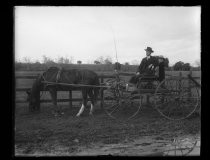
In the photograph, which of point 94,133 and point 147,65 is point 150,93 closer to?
point 147,65

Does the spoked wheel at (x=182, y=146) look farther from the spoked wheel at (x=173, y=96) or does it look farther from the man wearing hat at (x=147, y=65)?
the man wearing hat at (x=147, y=65)

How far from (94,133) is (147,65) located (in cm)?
304

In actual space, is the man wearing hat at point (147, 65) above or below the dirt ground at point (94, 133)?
above

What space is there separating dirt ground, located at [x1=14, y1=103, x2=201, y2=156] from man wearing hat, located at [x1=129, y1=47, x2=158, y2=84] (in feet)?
4.50

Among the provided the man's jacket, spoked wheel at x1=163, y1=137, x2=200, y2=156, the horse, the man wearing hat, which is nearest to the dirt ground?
spoked wheel at x1=163, y1=137, x2=200, y2=156

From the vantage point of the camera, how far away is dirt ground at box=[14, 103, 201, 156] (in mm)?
5805

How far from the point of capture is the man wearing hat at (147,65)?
8781 millimetres

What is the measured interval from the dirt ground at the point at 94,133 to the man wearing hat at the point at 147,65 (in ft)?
4.50

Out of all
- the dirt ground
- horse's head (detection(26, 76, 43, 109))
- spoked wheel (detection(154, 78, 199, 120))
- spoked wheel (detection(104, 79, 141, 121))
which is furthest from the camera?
horse's head (detection(26, 76, 43, 109))

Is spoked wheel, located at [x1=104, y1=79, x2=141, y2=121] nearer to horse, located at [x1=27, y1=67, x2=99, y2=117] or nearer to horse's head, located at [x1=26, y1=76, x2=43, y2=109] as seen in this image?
horse, located at [x1=27, y1=67, x2=99, y2=117]

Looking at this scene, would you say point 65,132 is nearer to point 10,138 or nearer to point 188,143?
point 10,138

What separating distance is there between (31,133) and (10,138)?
2.30 m

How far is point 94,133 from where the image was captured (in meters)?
7.10

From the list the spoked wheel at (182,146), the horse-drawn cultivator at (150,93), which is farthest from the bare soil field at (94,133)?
the horse-drawn cultivator at (150,93)
